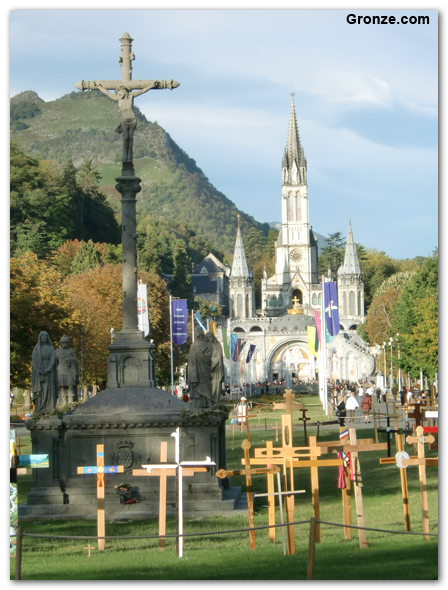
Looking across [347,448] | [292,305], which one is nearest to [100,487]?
[347,448]

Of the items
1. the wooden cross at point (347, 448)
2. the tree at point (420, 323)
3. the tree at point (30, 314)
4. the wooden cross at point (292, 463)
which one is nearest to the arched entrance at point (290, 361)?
the tree at point (420, 323)

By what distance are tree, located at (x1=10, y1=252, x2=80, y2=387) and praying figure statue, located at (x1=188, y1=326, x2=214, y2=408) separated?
16466mm

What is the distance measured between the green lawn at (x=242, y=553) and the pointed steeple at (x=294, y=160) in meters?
138

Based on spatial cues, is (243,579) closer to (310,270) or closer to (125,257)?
(125,257)

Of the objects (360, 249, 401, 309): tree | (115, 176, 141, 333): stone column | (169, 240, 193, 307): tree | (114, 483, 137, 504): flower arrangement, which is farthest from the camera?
(360, 249, 401, 309): tree

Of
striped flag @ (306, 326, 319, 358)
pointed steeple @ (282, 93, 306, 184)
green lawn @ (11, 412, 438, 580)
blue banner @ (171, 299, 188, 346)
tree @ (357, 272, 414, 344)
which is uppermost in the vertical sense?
pointed steeple @ (282, 93, 306, 184)

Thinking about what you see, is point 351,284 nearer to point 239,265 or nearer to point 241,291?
point 241,291

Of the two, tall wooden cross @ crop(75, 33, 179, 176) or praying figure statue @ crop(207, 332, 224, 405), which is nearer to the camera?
praying figure statue @ crop(207, 332, 224, 405)

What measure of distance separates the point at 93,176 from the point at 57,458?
3389 inches

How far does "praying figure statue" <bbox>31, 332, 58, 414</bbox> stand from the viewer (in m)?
17.8

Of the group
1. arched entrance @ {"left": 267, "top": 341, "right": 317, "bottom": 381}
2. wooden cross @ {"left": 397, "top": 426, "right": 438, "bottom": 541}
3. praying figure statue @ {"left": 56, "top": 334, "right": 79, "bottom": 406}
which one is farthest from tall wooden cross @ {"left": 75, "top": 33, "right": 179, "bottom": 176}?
arched entrance @ {"left": 267, "top": 341, "right": 317, "bottom": 381}

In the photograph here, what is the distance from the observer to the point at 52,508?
17.2 metres

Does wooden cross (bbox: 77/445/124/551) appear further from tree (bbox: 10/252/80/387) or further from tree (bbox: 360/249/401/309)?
tree (bbox: 360/249/401/309)

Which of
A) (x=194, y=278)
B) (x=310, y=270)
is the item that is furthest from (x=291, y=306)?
(x=194, y=278)
